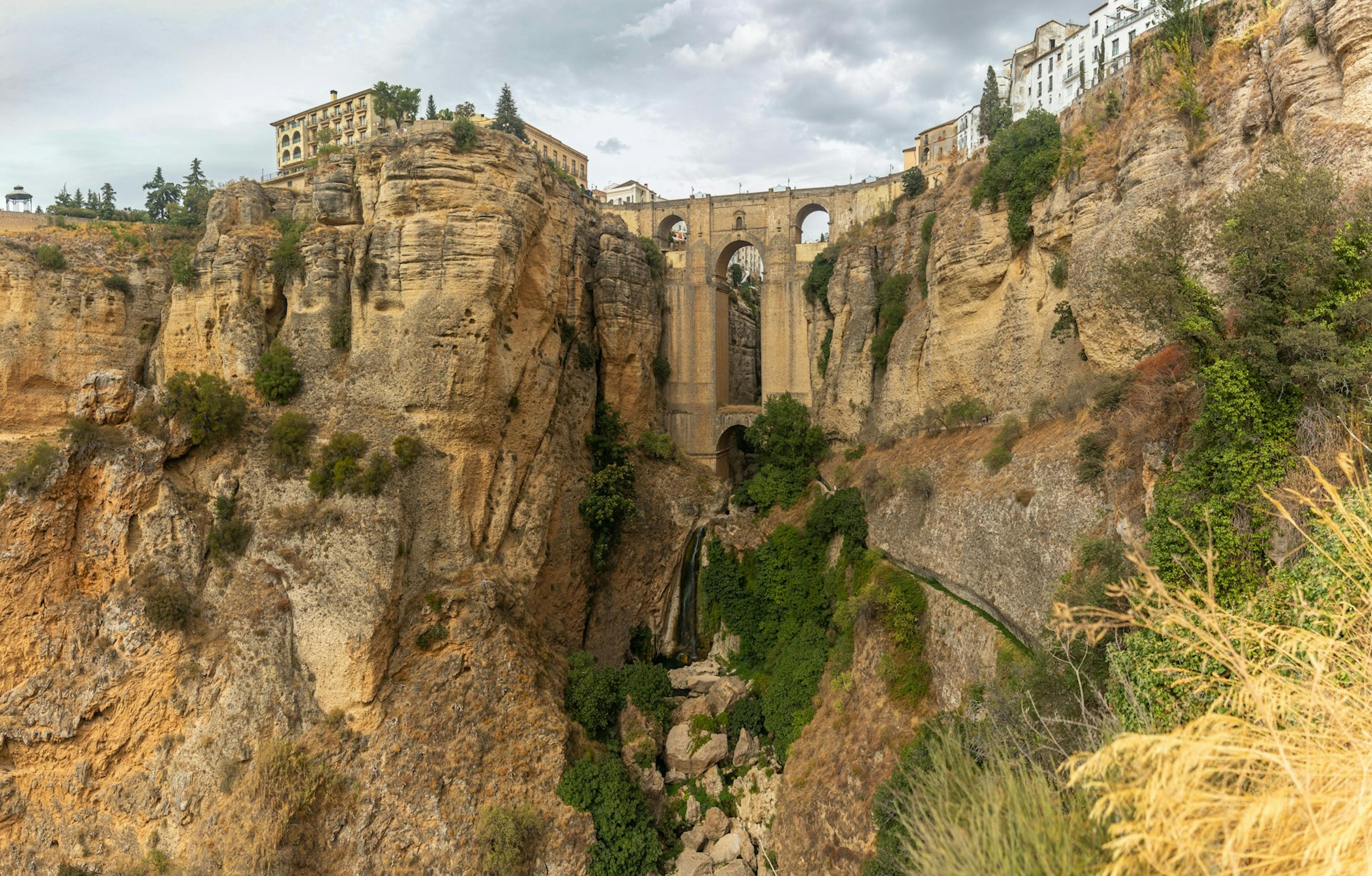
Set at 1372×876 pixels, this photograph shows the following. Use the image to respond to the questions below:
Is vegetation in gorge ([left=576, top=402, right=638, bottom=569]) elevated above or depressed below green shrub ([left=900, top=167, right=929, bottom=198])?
below

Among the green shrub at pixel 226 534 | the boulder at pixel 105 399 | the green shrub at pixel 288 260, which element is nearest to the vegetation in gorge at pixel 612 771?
the green shrub at pixel 226 534

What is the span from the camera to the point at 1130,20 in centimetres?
3594

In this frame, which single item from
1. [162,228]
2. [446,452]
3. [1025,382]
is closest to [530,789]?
[446,452]

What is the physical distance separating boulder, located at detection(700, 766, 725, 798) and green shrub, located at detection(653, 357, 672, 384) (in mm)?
17689

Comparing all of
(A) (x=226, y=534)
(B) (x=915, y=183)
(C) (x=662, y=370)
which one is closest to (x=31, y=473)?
(A) (x=226, y=534)

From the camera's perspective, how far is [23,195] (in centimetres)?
2923

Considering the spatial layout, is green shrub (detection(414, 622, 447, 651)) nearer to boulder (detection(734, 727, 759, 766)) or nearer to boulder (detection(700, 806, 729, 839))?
boulder (detection(700, 806, 729, 839))

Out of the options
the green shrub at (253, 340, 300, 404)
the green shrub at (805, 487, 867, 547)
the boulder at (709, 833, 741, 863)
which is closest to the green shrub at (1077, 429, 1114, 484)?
the green shrub at (805, 487, 867, 547)

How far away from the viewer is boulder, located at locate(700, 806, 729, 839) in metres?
19.4

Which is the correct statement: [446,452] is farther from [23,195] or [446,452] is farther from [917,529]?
[23,195]

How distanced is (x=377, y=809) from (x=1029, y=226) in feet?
75.9

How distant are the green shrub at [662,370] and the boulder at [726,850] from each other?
776 inches

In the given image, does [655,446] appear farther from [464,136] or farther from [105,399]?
[105,399]

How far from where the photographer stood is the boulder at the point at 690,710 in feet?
73.6
